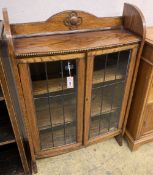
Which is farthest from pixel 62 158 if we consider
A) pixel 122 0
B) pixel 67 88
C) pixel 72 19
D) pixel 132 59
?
pixel 122 0

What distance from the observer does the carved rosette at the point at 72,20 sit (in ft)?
3.72

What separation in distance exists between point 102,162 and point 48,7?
1281 millimetres

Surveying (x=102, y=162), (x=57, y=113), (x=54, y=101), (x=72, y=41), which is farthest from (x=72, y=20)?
(x=102, y=162)

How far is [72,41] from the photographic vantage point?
1131 mm

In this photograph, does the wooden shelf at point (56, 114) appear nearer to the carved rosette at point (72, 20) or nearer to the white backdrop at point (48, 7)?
the carved rosette at point (72, 20)

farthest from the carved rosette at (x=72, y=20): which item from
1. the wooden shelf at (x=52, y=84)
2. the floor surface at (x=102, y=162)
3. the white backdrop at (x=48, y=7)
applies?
the floor surface at (x=102, y=162)

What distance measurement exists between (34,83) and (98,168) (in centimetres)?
91

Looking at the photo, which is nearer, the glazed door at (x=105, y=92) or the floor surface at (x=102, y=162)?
the glazed door at (x=105, y=92)

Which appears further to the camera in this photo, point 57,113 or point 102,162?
point 102,162

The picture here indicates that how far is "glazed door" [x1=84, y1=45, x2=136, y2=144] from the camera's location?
1.19 metres

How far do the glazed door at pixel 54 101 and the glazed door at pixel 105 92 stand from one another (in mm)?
64

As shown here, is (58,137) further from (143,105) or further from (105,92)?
(143,105)

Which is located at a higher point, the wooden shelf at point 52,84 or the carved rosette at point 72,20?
the carved rosette at point 72,20

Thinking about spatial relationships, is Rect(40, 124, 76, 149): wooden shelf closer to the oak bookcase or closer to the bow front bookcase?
the bow front bookcase
